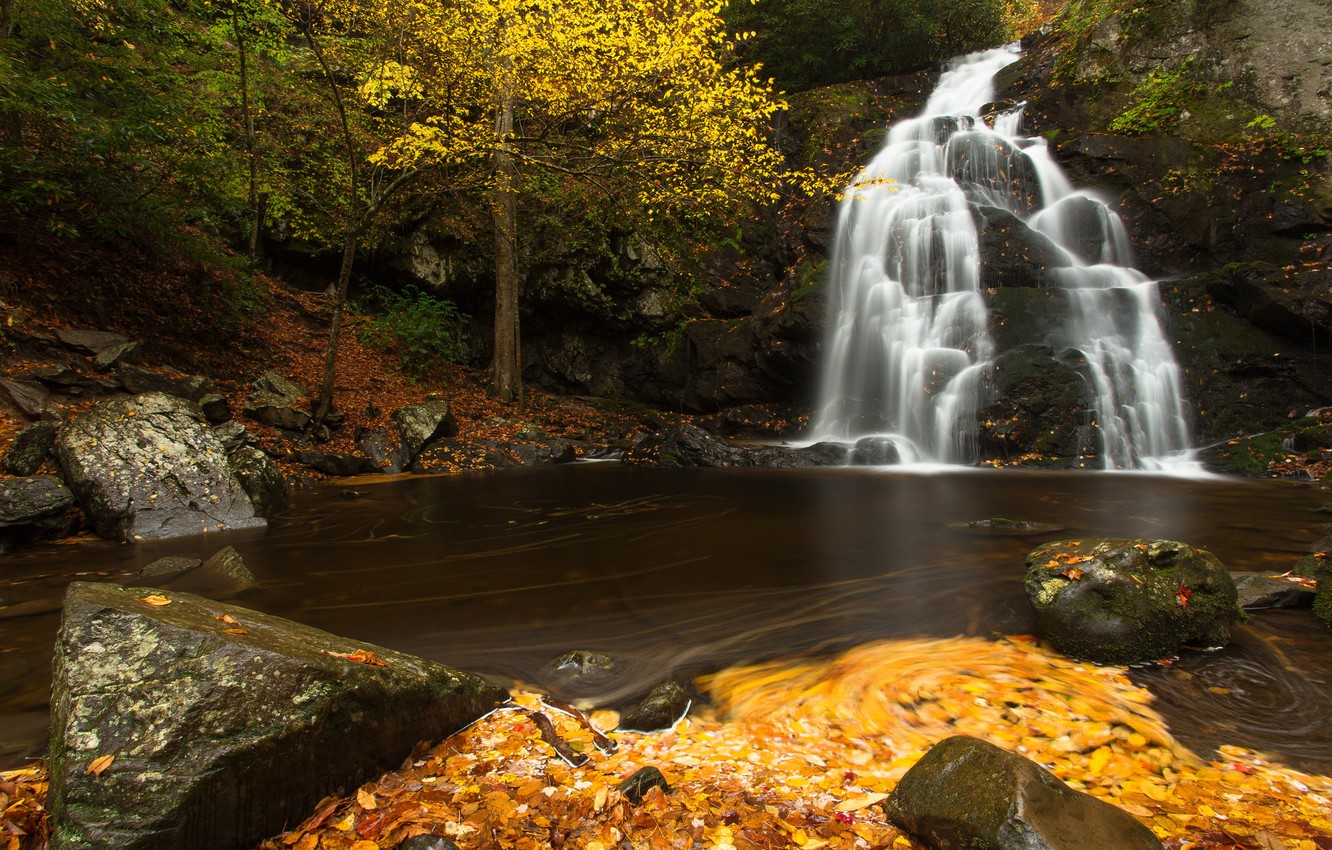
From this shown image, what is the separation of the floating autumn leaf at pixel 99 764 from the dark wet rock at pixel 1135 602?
4275 mm

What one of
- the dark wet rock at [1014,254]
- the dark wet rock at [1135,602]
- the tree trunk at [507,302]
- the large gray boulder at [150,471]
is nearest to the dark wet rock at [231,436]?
the large gray boulder at [150,471]

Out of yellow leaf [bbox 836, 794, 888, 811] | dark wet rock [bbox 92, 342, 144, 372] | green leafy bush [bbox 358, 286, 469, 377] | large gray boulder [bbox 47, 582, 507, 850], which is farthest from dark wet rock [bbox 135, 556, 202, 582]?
green leafy bush [bbox 358, 286, 469, 377]

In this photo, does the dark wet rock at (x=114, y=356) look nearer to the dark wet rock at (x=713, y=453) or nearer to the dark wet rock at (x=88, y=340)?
the dark wet rock at (x=88, y=340)

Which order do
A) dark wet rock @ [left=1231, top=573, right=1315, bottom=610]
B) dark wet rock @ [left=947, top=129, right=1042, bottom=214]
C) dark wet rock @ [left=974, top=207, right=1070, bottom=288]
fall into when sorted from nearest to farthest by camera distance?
dark wet rock @ [left=1231, top=573, right=1315, bottom=610] → dark wet rock @ [left=974, top=207, right=1070, bottom=288] → dark wet rock @ [left=947, top=129, right=1042, bottom=214]

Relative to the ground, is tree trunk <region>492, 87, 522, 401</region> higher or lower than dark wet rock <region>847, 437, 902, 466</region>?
higher

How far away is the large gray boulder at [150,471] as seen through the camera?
6090mm

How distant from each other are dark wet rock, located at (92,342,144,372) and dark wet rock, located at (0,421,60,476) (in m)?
1.87

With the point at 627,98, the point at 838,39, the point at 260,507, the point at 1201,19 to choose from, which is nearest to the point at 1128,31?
the point at 1201,19

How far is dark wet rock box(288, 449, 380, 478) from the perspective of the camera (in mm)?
9695

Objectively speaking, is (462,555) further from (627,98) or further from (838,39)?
(838,39)

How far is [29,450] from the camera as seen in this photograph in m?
6.16

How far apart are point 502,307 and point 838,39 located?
15578 mm

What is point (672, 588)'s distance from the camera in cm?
500

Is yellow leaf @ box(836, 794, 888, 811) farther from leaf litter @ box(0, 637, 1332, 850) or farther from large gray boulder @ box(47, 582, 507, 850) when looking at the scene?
large gray boulder @ box(47, 582, 507, 850)
